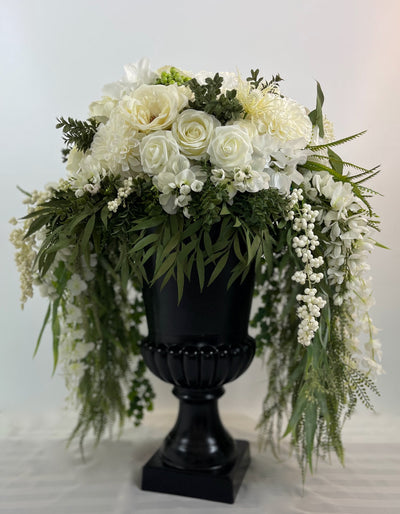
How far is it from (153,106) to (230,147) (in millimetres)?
204

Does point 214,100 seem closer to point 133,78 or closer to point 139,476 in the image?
point 133,78

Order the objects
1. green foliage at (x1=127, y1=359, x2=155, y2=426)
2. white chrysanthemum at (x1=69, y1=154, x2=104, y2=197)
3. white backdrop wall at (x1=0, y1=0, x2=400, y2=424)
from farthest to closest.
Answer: white backdrop wall at (x1=0, y1=0, x2=400, y2=424)
green foliage at (x1=127, y1=359, x2=155, y2=426)
white chrysanthemum at (x1=69, y1=154, x2=104, y2=197)

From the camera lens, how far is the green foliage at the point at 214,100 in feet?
3.59

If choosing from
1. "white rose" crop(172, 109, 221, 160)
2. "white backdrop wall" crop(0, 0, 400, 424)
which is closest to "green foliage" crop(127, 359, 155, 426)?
"white backdrop wall" crop(0, 0, 400, 424)

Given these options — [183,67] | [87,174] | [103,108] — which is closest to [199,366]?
[87,174]

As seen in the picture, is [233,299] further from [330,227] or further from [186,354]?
[330,227]

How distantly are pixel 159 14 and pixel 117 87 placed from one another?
0.83 metres

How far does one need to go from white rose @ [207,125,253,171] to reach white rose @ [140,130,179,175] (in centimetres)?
8

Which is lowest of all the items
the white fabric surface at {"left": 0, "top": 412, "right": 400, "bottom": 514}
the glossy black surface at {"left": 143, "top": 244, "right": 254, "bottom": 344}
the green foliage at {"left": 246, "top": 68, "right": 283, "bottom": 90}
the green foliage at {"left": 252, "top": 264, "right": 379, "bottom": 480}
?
the white fabric surface at {"left": 0, "top": 412, "right": 400, "bottom": 514}

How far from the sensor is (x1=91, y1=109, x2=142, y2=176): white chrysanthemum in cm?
112

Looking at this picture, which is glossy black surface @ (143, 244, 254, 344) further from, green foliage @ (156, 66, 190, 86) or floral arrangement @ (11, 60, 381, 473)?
green foliage @ (156, 66, 190, 86)

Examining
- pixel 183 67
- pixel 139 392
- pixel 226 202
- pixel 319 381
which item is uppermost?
pixel 183 67

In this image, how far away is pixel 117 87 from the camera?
123cm

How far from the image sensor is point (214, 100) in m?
1.09
